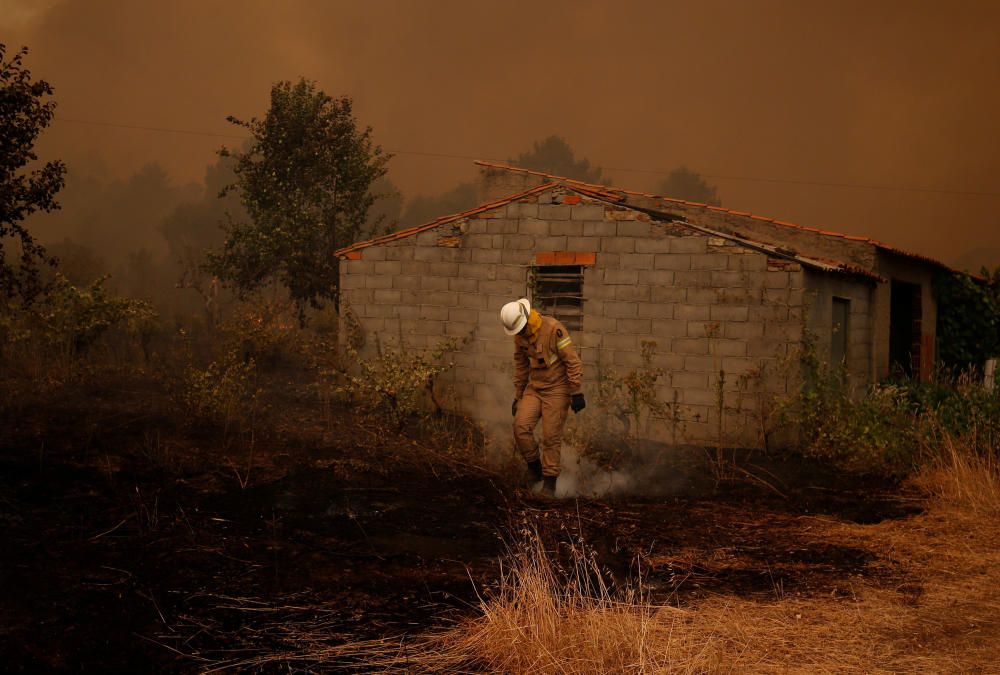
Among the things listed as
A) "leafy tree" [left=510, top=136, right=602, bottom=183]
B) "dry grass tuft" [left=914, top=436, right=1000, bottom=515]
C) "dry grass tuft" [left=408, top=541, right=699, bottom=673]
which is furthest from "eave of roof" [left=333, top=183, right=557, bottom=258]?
"leafy tree" [left=510, top=136, right=602, bottom=183]

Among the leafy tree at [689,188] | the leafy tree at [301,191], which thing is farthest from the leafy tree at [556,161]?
the leafy tree at [301,191]

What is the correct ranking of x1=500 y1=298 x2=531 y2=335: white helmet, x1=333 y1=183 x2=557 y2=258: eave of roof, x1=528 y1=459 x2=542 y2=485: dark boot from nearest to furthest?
x1=500 y1=298 x2=531 y2=335: white helmet, x1=528 y1=459 x2=542 y2=485: dark boot, x1=333 y1=183 x2=557 y2=258: eave of roof

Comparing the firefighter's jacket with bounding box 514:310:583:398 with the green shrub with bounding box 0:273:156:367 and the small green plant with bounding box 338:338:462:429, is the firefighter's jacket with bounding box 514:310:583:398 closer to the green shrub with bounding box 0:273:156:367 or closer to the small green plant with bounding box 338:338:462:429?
the small green plant with bounding box 338:338:462:429

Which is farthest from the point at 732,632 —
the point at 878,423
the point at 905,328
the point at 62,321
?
the point at 905,328

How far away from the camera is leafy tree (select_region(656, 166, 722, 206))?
198 ft

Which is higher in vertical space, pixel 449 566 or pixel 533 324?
pixel 533 324

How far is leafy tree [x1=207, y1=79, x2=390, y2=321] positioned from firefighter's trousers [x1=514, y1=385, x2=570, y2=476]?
34.5 feet

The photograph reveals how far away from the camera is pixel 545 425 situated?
7656mm

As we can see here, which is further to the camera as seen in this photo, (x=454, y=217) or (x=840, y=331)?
(x=454, y=217)

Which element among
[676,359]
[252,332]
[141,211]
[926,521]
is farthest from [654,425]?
[141,211]

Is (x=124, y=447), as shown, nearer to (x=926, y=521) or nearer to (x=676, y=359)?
(x=676, y=359)

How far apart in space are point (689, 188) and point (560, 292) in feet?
173

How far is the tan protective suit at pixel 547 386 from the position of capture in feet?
24.8

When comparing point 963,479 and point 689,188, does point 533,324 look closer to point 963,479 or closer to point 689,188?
point 963,479
